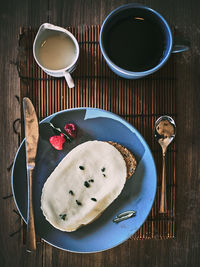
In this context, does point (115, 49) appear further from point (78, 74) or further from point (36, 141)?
point (36, 141)

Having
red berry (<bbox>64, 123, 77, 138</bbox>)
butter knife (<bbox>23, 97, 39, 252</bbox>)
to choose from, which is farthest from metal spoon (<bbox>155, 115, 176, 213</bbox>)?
butter knife (<bbox>23, 97, 39, 252</bbox>)

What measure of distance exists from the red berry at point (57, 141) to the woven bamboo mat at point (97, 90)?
0.10m

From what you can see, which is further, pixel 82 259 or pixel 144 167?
pixel 82 259

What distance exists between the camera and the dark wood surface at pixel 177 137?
82 cm

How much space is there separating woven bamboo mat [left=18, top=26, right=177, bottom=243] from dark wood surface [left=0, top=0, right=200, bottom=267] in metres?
0.07

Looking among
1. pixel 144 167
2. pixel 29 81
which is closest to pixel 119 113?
pixel 144 167

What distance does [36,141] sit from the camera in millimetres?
718

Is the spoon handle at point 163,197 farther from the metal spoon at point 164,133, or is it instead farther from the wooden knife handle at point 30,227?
the wooden knife handle at point 30,227

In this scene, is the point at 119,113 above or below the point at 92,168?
above

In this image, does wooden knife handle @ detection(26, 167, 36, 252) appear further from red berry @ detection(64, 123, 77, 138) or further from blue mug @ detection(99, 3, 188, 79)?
blue mug @ detection(99, 3, 188, 79)

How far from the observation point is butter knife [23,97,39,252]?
713 millimetres

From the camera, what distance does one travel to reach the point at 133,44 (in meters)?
0.66

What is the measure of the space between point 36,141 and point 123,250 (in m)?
0.49

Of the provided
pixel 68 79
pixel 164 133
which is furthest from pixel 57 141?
pixel 164 133
